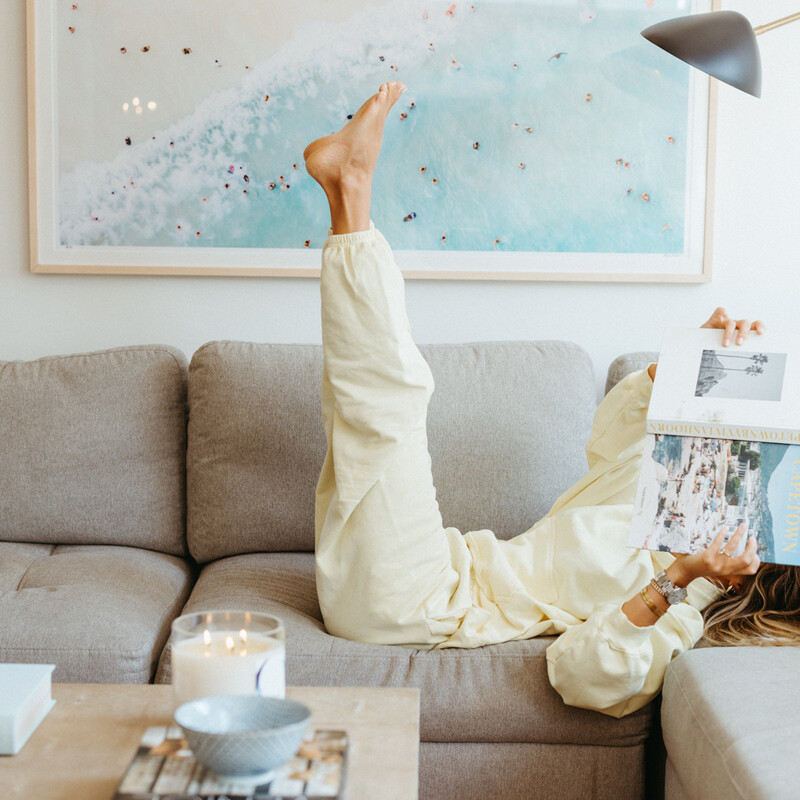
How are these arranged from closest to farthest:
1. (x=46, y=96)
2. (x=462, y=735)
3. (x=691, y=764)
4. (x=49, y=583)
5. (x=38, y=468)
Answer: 1. (x=691, y=764)
2. (x=462, y=735)
3. (x=49, y=583)
4. (x=38, y=468)
5. (x=46, y=96)

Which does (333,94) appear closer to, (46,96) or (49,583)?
(46,96)

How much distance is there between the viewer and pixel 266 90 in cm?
222

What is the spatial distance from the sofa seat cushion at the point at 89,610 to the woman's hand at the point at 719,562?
2.85ft

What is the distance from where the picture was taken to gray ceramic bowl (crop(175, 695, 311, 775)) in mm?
757

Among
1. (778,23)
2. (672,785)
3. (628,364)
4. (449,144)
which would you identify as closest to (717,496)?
(672,785)

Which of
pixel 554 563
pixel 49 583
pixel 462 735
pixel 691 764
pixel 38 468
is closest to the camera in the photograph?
pixel 691 764

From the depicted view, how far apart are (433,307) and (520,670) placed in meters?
1.11

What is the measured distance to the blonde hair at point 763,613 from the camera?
1.40 m

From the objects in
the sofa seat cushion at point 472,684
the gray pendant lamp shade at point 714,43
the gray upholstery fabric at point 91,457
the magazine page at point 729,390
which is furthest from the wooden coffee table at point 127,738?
the gray pendant lamp shade at point 714,43

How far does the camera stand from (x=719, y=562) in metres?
1.26

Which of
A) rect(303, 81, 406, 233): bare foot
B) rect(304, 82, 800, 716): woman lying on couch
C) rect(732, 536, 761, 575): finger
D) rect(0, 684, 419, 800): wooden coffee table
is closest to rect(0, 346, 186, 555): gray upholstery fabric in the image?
rect(304, 82, 800, 716): woman lying on couch

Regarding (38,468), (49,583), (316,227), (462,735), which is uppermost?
(316,227)

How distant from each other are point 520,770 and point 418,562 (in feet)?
1.21

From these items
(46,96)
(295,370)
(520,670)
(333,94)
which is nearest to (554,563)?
(520,670)
